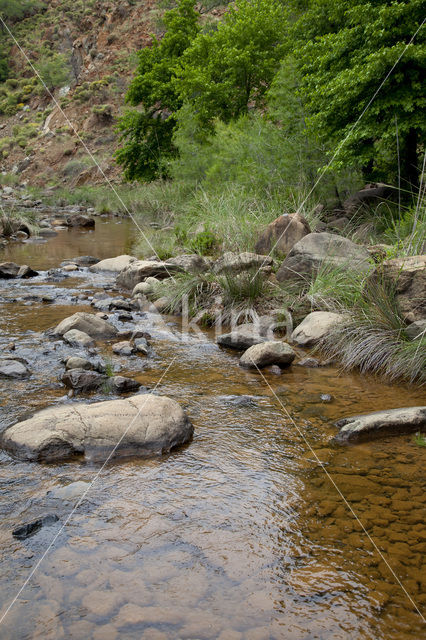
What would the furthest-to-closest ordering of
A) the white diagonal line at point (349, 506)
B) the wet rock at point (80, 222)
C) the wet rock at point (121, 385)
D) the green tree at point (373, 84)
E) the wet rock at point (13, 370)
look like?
1. the wet rock at point (80, 222)
2. the green tree at point (373, 84)
3. the wet rock at point (13, 370)
4. the wet rock at point (121, 385)
5. the white diagonal line at point (349, 506)

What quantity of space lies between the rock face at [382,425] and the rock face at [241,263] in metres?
3.59

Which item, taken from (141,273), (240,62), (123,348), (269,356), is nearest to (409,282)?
(269,356)

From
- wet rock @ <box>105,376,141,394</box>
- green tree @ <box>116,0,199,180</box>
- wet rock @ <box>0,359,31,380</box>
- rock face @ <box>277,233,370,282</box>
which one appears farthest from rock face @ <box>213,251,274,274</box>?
green tree @ <box>116,0,199,180</box>

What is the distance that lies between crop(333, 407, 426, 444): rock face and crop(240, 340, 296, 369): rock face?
1.47 metres

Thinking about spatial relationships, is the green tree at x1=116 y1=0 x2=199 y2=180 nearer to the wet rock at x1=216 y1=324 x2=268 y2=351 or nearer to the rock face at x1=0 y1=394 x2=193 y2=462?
the wet rock at x1=216 y1=324 x2=268 y2=351

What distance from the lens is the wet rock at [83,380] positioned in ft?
14.9

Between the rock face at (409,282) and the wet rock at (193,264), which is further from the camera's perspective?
the wet rock at (193,264)

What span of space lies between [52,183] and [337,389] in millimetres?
37739

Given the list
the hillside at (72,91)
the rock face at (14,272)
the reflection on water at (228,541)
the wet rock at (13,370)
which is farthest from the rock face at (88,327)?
the hillside at (72,91)

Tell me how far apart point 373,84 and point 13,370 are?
692 centimetres

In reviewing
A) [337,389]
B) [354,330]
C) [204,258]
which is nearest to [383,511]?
[337,389]

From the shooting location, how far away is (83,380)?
458 centimetres

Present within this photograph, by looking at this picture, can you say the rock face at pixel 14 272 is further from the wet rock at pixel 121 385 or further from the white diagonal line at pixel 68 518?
the white diagonal line at pixel 68 518

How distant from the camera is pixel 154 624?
209 centimetres
